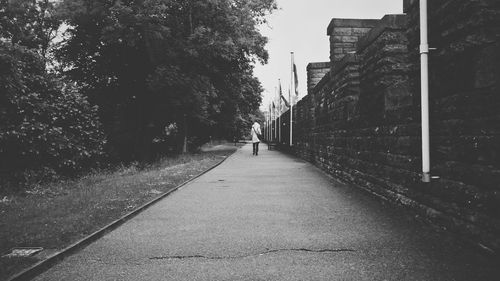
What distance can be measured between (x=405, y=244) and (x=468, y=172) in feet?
3.26

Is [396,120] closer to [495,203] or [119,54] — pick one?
[495,203]

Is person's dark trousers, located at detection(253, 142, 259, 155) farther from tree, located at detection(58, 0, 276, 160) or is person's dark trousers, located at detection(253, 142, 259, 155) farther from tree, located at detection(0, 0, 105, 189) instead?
tree, located at detection(0, 0, 105, 189)

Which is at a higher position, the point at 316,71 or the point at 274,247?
the point at 316,71

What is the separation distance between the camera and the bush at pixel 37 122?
10.2 metres

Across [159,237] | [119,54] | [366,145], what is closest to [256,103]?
[119,54]

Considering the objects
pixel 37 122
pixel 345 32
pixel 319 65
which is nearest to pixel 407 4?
pixel 345 32

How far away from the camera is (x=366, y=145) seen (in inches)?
281

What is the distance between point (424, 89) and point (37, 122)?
34.6ft

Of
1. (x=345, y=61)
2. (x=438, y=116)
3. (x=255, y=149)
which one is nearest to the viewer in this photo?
(x=438, y=116)

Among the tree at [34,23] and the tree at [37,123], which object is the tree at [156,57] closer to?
the tree at [37,123]

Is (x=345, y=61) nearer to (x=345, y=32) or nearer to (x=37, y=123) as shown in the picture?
(x=345, y=32)

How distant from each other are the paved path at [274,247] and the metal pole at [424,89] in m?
0.81

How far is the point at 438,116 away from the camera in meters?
4.43

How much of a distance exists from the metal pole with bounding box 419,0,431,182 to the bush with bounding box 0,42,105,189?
892 cm
